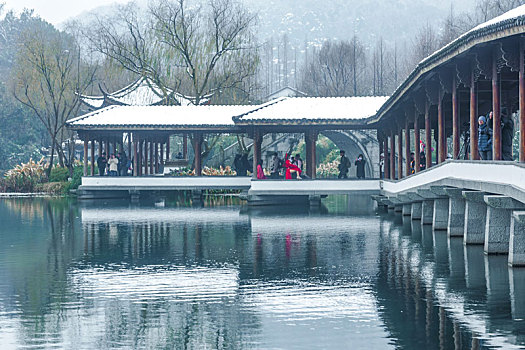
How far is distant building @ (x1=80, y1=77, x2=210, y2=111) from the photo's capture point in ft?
187

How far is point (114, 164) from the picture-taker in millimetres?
44500

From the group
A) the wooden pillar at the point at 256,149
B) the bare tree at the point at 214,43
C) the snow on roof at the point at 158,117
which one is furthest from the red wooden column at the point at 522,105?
the bare tree at the point at 214,43

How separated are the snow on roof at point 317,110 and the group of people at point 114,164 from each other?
25.6ft

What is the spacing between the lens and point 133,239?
23.8 meters

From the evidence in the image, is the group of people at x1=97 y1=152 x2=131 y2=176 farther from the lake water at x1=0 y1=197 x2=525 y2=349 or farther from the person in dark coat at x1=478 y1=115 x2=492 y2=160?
the person in dark coat at x1=478 y1=115 x2=492 y2=160

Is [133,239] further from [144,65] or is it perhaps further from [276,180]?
[144,65]

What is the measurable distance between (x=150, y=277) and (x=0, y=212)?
68.1 feet

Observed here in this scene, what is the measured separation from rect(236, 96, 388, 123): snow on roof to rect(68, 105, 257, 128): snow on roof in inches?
102

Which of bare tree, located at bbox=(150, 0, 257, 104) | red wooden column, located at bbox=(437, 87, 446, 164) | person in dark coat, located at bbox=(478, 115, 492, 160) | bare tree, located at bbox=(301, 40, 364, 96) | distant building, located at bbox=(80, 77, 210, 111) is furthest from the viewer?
bare tree, located at bbox=(301, 40, 364, 96)

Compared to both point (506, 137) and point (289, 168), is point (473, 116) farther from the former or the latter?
point (289, 168)

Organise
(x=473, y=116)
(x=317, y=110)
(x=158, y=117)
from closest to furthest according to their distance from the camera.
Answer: (x=473, y=116) < (x=317, y=110) < (x=158, y=117)

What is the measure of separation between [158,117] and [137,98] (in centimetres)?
1626

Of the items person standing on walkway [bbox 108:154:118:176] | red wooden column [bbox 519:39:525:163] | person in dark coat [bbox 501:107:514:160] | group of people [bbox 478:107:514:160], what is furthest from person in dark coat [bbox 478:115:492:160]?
person standing on walkway [bbox 108:154:118:176]

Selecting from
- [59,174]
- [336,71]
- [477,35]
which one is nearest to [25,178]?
[59,174]
